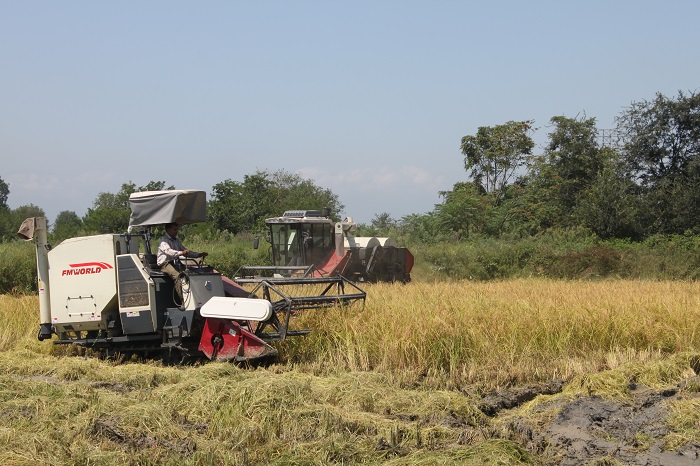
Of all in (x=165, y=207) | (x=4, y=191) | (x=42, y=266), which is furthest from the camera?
(x=4, y=191)

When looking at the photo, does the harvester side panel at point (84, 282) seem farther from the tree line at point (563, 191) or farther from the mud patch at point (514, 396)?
the tree line at point (563, 191)

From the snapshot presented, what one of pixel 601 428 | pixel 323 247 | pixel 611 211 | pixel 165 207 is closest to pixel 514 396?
pixel 601 428

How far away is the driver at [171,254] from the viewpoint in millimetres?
9258

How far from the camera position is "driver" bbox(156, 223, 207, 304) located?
926 centimetres

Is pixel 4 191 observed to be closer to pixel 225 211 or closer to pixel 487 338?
pixel 225 211

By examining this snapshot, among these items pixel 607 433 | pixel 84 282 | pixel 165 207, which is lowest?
pixel 607 433

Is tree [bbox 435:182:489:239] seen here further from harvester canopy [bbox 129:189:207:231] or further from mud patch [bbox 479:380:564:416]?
mud patch [bbox 479:380:564:416]

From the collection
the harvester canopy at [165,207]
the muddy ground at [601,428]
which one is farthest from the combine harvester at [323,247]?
the muddy ground at [601,428]

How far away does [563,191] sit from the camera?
106 feet

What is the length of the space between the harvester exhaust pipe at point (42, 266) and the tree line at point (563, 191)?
19.0 m

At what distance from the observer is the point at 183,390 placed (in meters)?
7.04

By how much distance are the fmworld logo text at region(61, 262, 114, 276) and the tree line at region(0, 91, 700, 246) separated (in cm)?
1902

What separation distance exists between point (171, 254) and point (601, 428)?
5487 millimetres

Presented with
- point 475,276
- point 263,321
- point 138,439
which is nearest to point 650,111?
point 475,276
